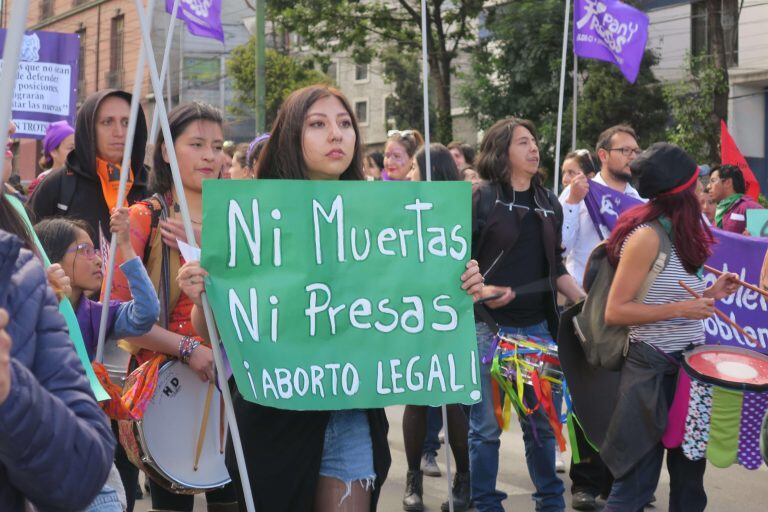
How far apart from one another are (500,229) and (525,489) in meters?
1.70

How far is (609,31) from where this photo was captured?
9.53 m

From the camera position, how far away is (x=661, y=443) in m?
4.37

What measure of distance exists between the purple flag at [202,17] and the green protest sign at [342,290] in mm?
8170

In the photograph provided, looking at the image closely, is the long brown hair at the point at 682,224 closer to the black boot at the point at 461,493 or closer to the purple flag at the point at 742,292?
the purple flag at the point at 742,292

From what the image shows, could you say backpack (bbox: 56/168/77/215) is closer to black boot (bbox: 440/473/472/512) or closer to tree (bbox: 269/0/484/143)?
black boot (bbox: 440/473/472/512)

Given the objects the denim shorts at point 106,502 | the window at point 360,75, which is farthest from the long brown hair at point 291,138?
the window at point 360,75

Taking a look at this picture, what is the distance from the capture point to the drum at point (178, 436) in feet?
12.3

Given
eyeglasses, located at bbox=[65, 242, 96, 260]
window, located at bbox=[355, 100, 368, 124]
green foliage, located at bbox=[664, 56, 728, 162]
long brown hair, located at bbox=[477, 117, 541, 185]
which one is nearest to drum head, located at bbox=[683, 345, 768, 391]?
long brown hair, located at bbox=[477, 117, 541, 185]

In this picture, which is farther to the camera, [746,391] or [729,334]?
[729,334]

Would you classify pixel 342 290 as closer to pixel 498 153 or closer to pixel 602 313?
pixel 602 313

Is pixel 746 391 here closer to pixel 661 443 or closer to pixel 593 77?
pixel 661 443

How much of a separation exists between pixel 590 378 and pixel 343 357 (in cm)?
189

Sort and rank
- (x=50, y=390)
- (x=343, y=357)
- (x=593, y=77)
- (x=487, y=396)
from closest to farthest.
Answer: (x=50, y=390), (x=343, y=357), (x=487, y=396), (x=593, y=77)

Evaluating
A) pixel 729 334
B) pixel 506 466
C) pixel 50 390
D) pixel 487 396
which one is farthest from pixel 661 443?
pixel 50 390
